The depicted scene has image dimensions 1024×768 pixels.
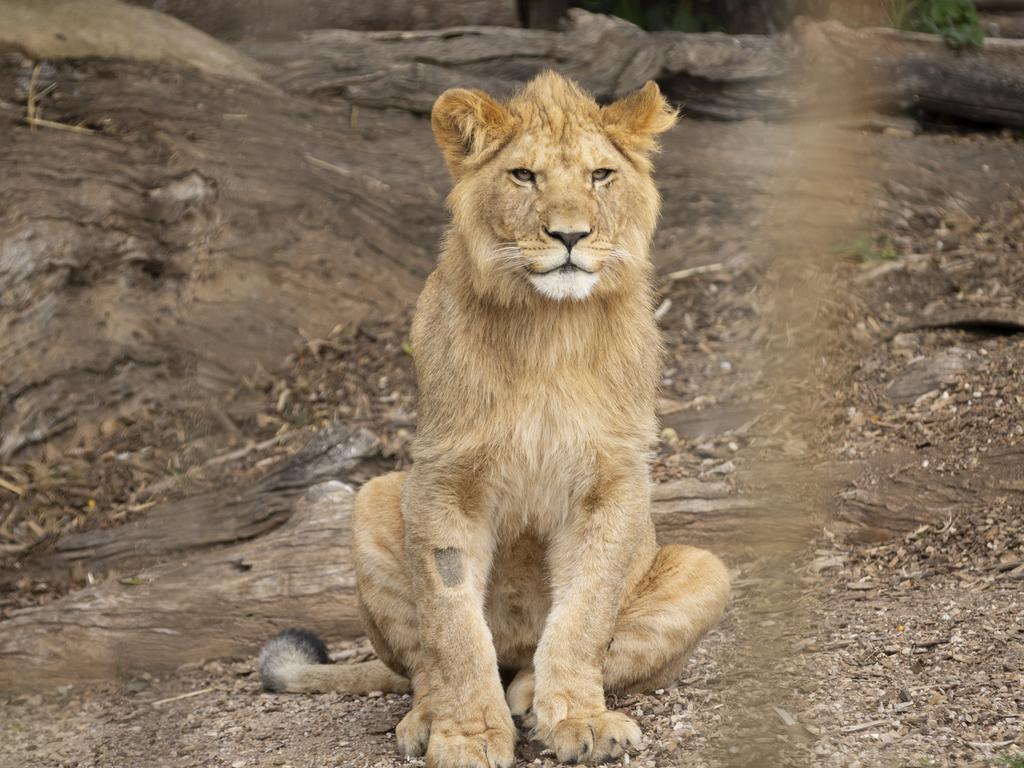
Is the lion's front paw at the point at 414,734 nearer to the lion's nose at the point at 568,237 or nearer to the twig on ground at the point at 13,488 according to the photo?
the lion's nose at the point at 568,237

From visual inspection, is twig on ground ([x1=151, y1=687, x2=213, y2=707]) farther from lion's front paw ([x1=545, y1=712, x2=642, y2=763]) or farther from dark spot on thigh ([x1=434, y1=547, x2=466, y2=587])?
lion's front paw ([x1=545, y1=712, x2=642, y2=763])

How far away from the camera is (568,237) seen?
4375mm

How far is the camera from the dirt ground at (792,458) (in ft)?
14.4

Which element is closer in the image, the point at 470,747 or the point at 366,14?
the point at 470,747

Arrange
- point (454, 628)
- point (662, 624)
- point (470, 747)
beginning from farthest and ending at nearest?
point (662, 624) → point (454, 628) → point (470, 747)

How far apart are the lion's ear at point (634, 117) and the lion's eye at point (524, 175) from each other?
43 centimetres

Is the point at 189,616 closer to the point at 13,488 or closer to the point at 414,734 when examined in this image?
the point at 13,488

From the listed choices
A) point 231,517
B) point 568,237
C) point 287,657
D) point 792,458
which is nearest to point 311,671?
point 287,657

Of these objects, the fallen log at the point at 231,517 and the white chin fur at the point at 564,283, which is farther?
the fallen log at the point at 231,517

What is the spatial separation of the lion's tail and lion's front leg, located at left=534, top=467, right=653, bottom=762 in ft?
3.81

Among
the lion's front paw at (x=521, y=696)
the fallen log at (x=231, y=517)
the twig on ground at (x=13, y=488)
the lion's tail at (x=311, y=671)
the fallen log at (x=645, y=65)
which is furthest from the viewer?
the fallen log at (x=645, y=65)

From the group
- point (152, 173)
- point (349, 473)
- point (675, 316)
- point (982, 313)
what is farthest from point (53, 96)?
point (982, 313)

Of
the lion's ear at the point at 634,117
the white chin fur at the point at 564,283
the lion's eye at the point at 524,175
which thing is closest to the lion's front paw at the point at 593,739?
the white chin fur at the point at 564,283

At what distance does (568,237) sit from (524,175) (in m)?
0.37
